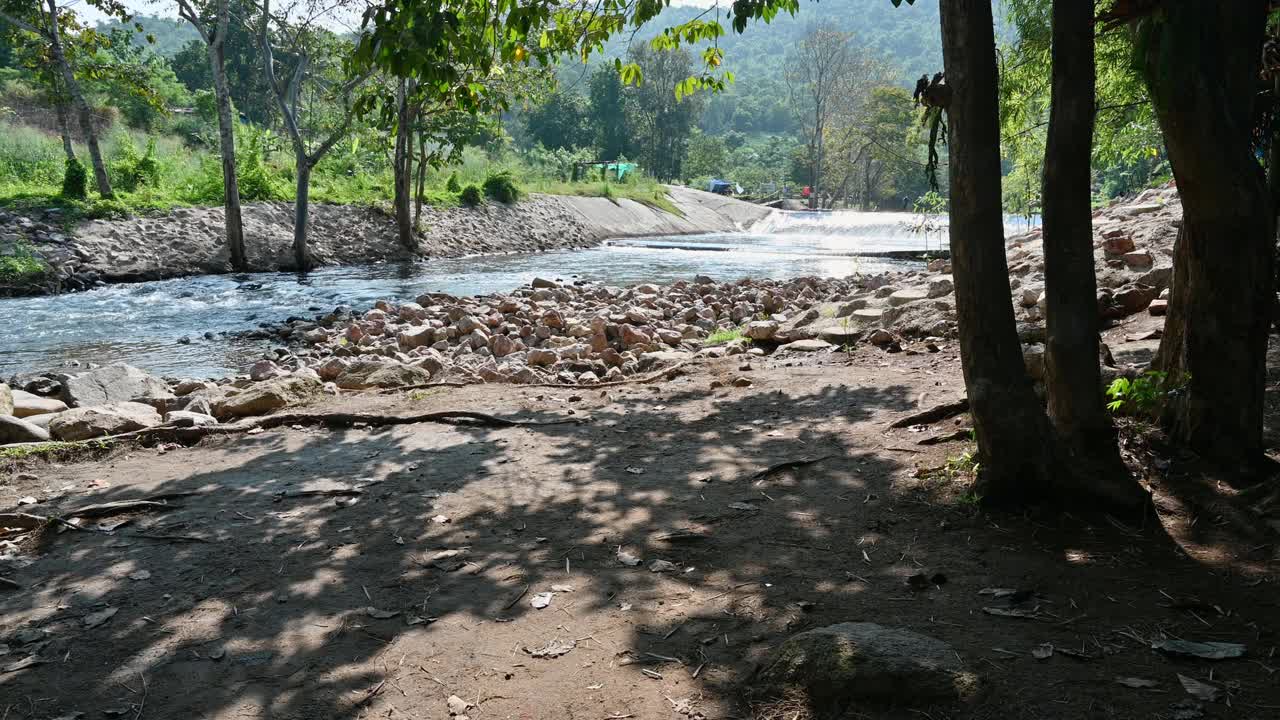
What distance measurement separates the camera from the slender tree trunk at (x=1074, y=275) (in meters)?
3.38

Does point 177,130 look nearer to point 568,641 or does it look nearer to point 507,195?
point 507,195

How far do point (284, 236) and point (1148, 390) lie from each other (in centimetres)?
2001

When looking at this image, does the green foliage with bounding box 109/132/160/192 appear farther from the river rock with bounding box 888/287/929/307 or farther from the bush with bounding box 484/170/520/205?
the river rock with bounding box 888/287/929/307

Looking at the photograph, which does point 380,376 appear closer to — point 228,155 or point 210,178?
point 228,155

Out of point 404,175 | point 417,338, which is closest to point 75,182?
Answer: point 404,175

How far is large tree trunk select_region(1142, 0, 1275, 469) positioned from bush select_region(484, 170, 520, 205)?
26.0 meters

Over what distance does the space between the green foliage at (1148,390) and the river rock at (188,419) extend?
5380 millimetres

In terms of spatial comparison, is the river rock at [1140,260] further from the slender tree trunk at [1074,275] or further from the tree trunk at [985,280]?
the tree trunk at [985,280]

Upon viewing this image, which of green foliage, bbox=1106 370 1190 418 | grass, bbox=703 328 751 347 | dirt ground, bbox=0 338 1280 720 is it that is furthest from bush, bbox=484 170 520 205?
green foliage, bbox=1106 370 1190 418

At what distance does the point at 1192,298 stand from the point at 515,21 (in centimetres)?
335

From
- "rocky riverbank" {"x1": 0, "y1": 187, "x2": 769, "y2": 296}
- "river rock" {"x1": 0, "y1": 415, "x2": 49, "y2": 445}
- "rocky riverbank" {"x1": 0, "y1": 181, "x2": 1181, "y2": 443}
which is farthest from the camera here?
"rocky riverbank" {"x1": 0, "y1": 187, "x2": 769, "y2": 296}

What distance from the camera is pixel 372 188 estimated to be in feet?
85.4

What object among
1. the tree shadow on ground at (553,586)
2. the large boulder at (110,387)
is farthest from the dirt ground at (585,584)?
the large boulder at (110,387)

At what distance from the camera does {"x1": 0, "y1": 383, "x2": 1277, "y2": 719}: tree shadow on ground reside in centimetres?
263
